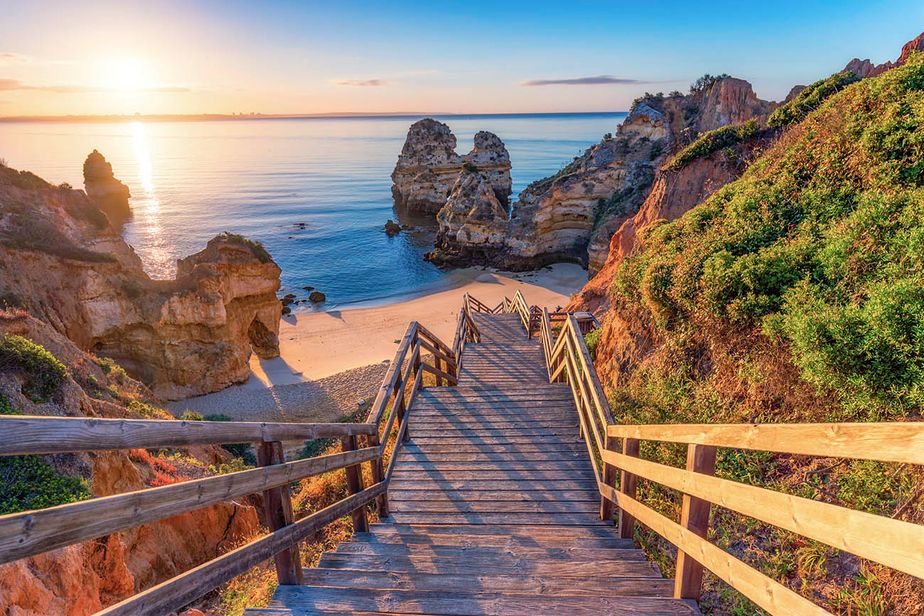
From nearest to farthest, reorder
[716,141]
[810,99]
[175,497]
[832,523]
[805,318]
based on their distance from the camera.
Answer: [832,523], [175,497], [805,318], [810,99], [716,141]

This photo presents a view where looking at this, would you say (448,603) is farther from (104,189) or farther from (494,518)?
(104,189)

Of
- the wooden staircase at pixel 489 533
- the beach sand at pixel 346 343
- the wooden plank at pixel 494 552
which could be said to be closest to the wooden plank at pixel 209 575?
the wooden staircase at pixel 489 533

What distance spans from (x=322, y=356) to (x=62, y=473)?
20.0 meters

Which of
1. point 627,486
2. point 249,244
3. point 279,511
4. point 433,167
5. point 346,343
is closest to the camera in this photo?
point 279,511

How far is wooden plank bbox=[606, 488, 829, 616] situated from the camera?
1.81 meters

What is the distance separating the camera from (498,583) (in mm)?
3312

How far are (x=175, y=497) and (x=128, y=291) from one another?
67.1 feet

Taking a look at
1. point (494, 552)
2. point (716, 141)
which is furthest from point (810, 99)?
point (494, 552)

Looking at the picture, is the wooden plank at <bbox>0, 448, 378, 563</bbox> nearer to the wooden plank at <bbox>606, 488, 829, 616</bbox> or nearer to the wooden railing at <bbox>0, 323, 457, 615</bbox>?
the wooden railing at <bbox>0, 323, 457, 615</bbox>

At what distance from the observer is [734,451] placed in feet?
17.0

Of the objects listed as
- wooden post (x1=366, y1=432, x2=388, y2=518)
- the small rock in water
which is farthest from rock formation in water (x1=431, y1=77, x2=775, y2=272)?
wooden post (x1=366, y1=432, x2=388, y2=518)

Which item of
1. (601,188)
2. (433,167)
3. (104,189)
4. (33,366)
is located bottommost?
(33,366)

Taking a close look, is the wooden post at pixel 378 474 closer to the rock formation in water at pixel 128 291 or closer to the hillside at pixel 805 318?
the hillside at pixel 805 318

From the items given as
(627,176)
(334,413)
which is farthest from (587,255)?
(334,413)
